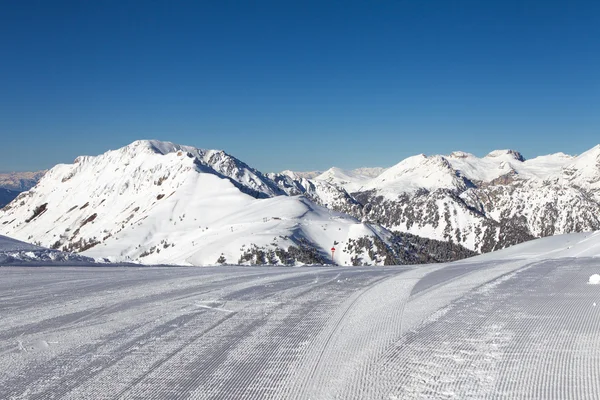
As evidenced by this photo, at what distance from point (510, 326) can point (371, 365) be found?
218 cm

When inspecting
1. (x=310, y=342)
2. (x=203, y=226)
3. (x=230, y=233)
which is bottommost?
(x=310, y=342)

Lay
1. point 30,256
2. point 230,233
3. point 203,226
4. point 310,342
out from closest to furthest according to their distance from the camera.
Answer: point 310,342 → point 30,256 → point 230,233 → point 203,226

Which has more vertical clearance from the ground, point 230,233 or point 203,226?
point 203,226

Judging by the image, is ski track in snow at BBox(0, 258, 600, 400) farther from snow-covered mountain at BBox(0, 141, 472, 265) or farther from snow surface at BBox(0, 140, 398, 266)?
snow surface at BBox(0, 140, 398, 266)

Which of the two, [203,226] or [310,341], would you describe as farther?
[203,226]

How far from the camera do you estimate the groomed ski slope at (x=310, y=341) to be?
13.4 ft

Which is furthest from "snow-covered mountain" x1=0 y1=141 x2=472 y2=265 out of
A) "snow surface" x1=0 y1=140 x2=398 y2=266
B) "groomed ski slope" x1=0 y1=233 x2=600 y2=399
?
"groomed ski slope" x1=0 y1=233 x2=600 y2=399

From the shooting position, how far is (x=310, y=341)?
5461 mm

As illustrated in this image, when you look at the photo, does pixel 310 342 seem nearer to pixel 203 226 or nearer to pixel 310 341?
pixel 310 341

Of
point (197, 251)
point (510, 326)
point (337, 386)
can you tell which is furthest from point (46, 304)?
point (197, 251)

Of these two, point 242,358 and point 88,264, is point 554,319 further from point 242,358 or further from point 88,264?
point 88,264

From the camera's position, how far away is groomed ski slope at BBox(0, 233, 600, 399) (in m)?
4.09

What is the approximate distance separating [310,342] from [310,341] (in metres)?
0.04

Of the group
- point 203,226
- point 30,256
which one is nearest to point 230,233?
point 203,226
